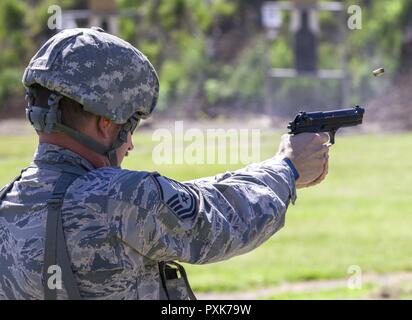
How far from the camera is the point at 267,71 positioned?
23453 mm

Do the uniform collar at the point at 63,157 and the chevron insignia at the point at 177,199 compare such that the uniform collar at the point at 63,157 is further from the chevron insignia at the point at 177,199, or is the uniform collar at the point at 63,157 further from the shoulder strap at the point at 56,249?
the chevron insignia at the point at 177,199

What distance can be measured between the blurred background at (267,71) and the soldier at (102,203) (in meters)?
9.85

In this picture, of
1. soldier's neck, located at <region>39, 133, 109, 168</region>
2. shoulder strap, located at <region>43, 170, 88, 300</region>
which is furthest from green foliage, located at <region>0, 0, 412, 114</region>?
shoulder strap, located at <region>43, 170, 88, 300</region>

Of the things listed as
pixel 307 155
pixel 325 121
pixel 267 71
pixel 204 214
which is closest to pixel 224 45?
pixel 267 71

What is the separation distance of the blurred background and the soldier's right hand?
9.57 m

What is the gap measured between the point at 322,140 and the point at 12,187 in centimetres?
94

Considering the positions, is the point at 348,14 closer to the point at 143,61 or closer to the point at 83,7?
the point at 83,7

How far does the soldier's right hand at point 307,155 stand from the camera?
3.10 meters

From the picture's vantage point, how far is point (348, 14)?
24.0 m

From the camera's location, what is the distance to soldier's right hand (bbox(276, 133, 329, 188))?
3.10 metres
